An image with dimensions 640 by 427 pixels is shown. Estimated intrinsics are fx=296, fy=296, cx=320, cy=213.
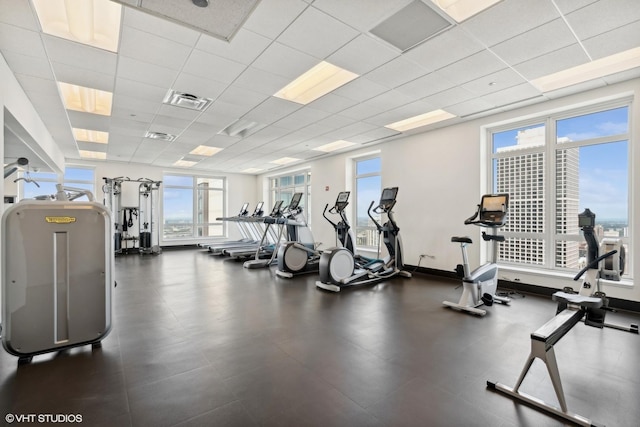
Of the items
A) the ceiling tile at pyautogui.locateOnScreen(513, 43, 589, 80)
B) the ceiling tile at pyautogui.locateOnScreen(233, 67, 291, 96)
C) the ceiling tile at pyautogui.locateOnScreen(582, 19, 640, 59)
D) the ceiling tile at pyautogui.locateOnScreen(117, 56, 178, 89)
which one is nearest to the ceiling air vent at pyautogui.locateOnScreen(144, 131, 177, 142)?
the ceiling tile at pyautogui.locateOnScreen(117, 56, 178, 89)

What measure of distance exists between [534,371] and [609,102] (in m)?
4.37

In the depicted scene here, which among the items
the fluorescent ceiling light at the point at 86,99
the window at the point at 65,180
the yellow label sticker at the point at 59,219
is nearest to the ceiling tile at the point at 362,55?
the yellow label sticker at the point at 59,219

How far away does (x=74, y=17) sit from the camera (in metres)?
2.97

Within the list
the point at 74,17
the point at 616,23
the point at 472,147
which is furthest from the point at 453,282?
the point at 74,17

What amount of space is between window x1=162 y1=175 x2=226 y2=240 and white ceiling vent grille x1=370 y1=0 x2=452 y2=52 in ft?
Result: 34.8

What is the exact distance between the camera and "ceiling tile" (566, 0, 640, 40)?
2.62 metres

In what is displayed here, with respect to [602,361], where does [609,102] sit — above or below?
above

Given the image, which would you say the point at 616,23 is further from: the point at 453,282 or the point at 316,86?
the point at 453,282

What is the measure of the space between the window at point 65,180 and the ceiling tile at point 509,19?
10729 millimetres

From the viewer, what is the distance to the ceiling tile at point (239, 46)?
10.1 ft

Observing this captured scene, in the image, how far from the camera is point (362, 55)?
3457mm

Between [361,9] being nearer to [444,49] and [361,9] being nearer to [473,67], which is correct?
[444,49]

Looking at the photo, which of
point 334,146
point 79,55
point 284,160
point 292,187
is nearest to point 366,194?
point 334,146

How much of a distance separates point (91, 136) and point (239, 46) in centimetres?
605
